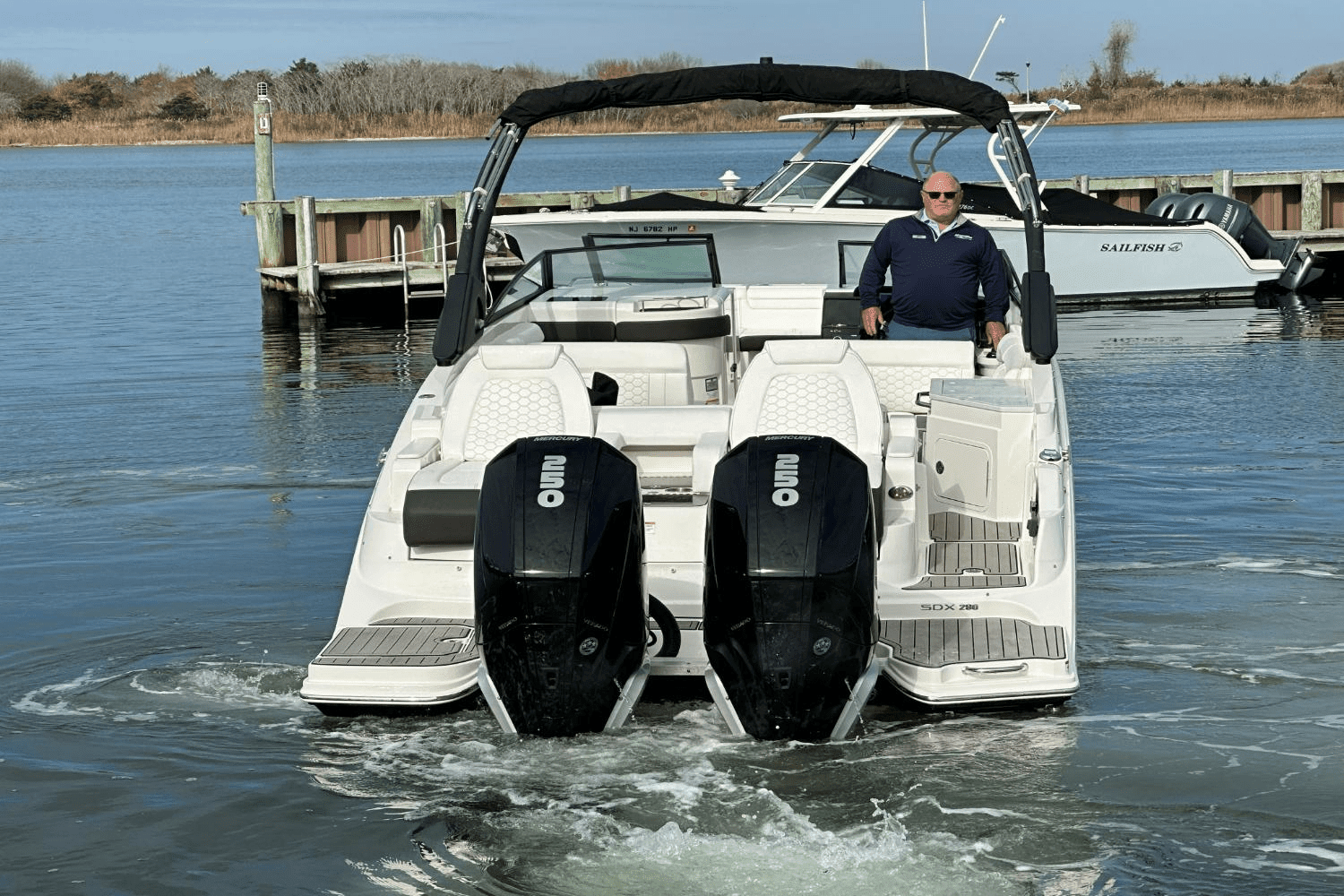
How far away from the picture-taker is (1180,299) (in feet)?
60.7

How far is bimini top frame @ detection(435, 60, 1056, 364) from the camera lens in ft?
21.9

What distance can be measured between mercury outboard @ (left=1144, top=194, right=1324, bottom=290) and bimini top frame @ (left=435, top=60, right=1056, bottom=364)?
483 inches

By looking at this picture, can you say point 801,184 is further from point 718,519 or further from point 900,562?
point 718,519

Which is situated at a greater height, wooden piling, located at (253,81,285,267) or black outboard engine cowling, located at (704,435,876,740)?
wooden piling, located at (253,81,285,267)

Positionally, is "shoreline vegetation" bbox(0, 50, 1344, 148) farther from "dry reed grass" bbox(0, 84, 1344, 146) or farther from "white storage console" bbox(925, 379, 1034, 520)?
"white storage console" bbox(925, 379, 1034, 520)

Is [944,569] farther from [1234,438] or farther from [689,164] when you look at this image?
[689,164]

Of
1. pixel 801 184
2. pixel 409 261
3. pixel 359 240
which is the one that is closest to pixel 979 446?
pixel 801 184

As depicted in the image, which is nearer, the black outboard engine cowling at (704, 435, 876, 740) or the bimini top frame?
the black outboard engine cowling at (704, 435, 876, 740)

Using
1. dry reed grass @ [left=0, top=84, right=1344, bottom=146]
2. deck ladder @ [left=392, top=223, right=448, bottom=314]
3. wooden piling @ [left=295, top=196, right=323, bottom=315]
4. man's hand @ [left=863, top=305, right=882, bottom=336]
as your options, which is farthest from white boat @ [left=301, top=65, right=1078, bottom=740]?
dry reed grass @ [left=0, top=84, right=1344, bottom=146]

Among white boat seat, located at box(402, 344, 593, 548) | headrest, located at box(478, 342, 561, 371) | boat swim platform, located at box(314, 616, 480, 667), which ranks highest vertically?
headrest, located at box(478, 342, 561, 371)

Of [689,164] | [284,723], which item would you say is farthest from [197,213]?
[284,723]

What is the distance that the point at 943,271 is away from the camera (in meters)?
7.80

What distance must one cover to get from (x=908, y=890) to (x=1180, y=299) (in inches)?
610

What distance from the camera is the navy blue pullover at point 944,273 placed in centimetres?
780
